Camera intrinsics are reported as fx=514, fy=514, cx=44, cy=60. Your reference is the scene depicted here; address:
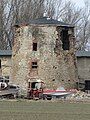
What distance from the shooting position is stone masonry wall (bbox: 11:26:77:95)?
63.3 metres

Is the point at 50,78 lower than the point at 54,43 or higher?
lower

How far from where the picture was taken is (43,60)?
209 ft

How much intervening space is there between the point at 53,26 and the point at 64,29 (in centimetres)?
169

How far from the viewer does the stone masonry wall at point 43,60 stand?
63.3 m

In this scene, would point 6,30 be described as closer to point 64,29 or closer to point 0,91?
point 64,29

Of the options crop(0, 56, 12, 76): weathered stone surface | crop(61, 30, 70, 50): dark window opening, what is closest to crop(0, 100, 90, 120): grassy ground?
crop(61, 30, 70, 50): dark window opening

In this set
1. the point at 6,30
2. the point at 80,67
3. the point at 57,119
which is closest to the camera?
the point at 57,119

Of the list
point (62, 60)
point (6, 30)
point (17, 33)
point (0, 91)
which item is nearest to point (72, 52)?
point (62, 60)

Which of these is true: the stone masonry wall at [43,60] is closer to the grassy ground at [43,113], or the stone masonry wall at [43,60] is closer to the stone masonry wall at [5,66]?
the stone masonry wall at [5,66]

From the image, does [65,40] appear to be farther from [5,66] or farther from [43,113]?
[43,113]

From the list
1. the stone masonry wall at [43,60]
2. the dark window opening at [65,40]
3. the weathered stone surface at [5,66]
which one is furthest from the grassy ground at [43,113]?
the weathered stone surface at [5,66]

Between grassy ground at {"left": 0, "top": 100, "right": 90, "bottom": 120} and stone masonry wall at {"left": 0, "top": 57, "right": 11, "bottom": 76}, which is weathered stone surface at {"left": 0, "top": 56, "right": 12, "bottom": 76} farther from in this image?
grassy ground at {"left": 0, "top": 100, "right": 90, "bottom": 120}

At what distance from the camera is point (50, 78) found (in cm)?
6325

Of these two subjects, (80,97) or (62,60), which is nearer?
(80,97)
